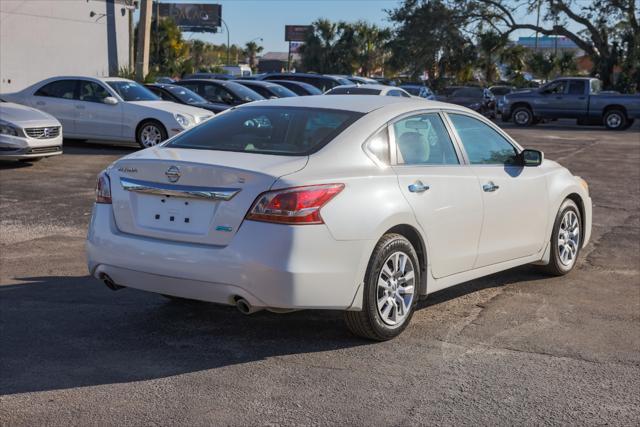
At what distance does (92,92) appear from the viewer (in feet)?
59.4

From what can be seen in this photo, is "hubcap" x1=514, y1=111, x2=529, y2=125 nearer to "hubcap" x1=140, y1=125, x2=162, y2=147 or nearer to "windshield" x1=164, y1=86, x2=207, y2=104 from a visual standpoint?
"windshield" x1=164, y1=86, x2=207, y2=104

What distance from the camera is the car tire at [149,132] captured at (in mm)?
17469

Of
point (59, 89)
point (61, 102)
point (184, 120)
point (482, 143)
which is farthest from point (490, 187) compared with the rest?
point (59, 89)

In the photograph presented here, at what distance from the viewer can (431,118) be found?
6.36m

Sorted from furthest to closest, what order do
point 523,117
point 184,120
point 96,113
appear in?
point 523,117 < point 96,113 < point 184,120

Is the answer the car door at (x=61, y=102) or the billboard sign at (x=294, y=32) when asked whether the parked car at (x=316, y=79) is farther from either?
the billboard sign at (x=294, y=32)

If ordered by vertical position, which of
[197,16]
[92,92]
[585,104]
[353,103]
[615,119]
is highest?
[197,16]

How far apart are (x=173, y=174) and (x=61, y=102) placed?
13.8 m

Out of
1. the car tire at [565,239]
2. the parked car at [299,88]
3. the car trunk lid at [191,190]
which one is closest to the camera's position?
the car trunk lid at [191,190]

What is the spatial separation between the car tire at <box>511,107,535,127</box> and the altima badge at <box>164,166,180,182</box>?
30344 mm

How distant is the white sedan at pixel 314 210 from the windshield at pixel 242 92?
1453cm

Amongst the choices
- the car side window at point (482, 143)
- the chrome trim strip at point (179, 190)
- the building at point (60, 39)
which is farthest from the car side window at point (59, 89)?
the chrome trim strip at point (179, 190)

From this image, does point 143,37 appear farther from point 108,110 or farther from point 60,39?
point 108,110

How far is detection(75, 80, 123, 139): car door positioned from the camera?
17.8m
